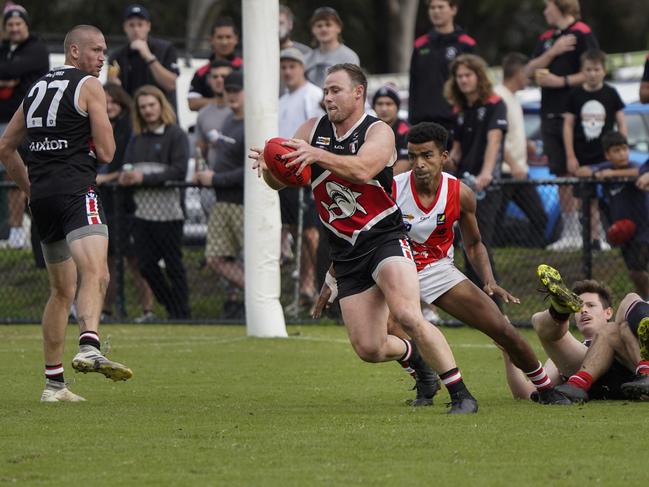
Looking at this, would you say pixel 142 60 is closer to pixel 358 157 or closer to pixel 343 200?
pixel 343 200

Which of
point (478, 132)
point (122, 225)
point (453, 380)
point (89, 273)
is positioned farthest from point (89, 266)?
point (122, 225)

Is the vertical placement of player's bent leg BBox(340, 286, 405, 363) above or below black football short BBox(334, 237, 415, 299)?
below

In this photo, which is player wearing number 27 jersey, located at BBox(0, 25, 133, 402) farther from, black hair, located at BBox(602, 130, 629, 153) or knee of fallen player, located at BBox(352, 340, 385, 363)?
black hair, located at BBox(602, 130, 629, 153)

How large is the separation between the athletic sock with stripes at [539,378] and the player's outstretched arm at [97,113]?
3021mm

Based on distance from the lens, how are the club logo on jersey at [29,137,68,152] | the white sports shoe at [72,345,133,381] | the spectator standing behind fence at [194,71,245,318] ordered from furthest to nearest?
the spectator standing behind fence at [194,71,245,318]
the club logo on jersey at [29,137,68,152]
the white sports shoe at [72,345,133,381]

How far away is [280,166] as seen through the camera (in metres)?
8.38

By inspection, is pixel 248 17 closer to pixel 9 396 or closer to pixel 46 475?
pixel 9 396

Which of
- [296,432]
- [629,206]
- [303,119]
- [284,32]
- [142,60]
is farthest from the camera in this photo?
[142,60]

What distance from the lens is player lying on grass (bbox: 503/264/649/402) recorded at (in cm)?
888

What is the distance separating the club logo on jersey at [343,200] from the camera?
28.6 ft

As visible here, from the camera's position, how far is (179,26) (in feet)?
131

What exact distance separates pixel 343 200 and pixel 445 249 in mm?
955

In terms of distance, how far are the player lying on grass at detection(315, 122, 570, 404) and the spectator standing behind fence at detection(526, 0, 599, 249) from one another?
6749 millimetres

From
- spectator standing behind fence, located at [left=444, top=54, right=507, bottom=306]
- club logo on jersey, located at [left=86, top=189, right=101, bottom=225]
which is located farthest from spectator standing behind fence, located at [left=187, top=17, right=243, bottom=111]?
club logo on jersey, located at [left=86, top=189, right=101, bottom=225]
